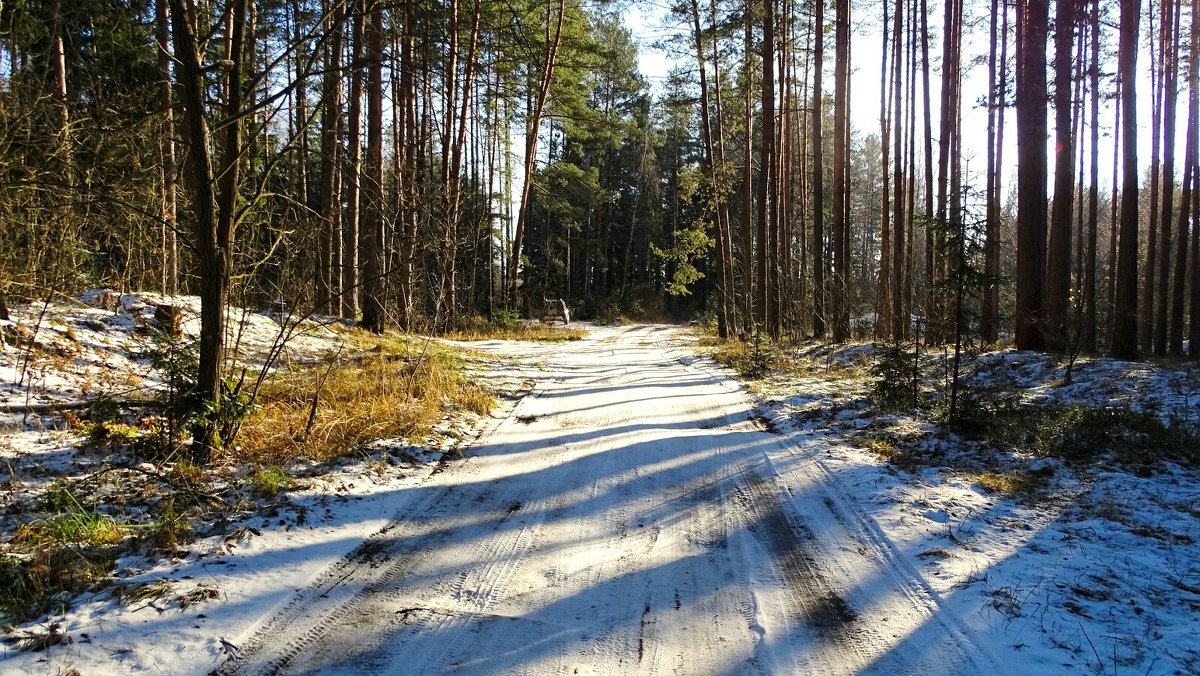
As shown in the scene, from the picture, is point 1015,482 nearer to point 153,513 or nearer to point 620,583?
point 620,583

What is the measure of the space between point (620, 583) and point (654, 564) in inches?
12.3

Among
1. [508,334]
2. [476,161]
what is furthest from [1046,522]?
[476,161]

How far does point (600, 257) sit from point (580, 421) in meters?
40.2

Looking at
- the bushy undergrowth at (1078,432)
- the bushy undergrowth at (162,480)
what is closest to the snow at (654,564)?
the bushy undergrowth at (162,480)

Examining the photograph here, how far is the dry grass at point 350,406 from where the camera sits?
493cm

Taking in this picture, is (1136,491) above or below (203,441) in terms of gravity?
below

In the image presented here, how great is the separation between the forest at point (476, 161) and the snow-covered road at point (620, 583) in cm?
223

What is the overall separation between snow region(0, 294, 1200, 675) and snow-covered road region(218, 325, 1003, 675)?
16 millimetres

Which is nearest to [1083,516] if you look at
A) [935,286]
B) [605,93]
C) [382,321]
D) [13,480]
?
[935,286]

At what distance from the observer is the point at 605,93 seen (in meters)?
40.2

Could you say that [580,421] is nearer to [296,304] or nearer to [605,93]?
[296,304]

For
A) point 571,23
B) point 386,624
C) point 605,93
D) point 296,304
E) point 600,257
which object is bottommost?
point 386,624

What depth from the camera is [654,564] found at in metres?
3.41

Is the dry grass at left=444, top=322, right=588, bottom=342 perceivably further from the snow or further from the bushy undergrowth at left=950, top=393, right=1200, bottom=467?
the bushy undergrowth at left=950, top=393, right=1200, bottom=467
